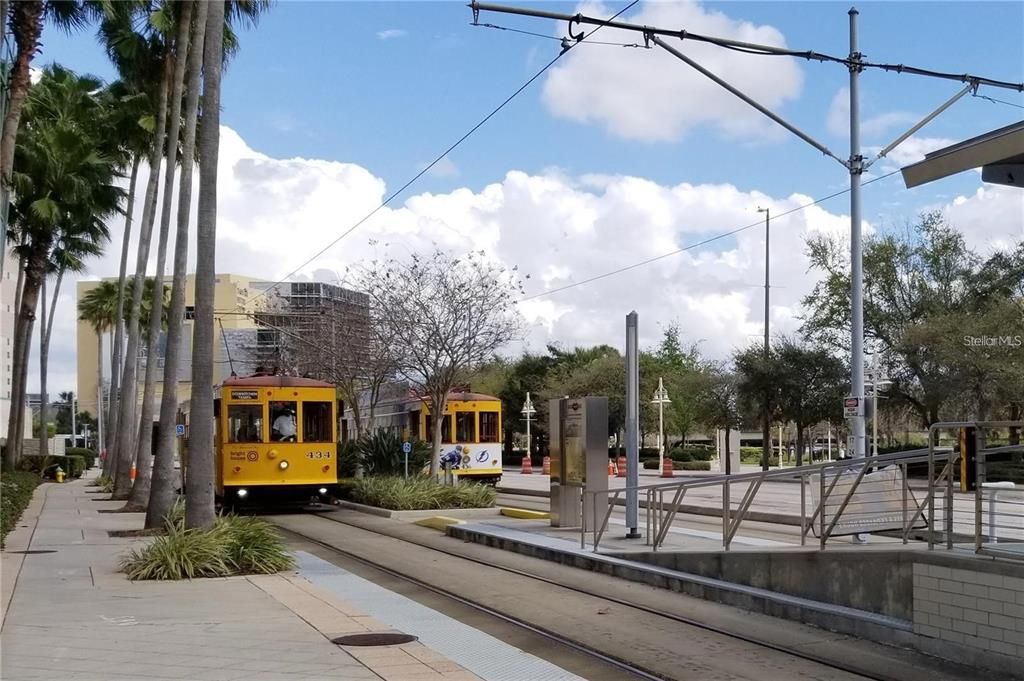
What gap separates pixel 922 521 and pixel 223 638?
7030 mm

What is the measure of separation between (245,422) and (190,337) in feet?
117

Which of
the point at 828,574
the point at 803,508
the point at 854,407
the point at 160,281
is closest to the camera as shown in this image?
A: the point at 828,574

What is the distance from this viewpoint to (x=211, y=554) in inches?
574

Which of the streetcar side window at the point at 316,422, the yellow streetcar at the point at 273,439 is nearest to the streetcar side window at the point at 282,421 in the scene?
the yellow streetcar at the point at 273,439

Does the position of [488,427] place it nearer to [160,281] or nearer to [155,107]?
[160,281]

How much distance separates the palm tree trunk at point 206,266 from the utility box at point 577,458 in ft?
19.8

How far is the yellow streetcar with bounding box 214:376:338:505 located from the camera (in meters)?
25.8

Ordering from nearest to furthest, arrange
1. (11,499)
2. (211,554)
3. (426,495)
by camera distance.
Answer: (211,554) → (11,499) → (426,495)

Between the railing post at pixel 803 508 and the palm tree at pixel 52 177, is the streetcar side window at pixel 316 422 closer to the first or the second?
the palm tree at pixel 52 177

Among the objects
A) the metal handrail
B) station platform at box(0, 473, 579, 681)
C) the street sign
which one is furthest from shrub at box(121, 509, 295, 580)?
the street sign

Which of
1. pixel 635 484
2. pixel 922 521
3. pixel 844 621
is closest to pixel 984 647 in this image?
pixel 844 621

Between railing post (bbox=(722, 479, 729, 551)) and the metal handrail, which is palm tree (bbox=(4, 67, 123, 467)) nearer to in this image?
the metal handrail

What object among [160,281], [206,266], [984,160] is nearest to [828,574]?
[984,160]

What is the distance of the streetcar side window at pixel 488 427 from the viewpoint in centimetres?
3672
